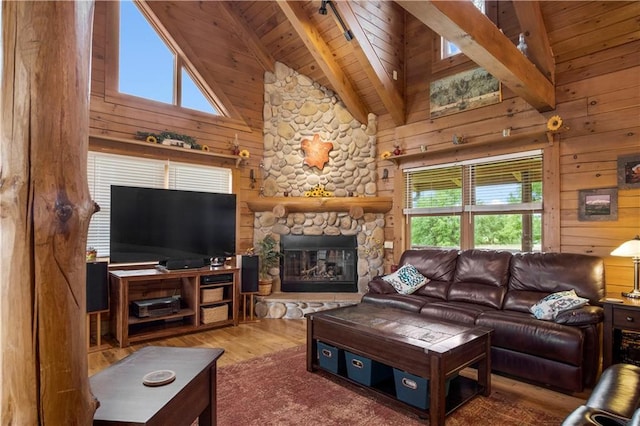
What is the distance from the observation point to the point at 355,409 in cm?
253

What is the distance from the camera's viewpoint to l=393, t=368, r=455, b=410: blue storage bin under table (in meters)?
2.40

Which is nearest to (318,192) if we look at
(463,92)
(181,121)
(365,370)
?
(181,121)

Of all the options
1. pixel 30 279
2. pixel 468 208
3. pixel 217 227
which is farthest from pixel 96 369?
pixel 468 208

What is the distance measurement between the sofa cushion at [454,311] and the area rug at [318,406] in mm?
695

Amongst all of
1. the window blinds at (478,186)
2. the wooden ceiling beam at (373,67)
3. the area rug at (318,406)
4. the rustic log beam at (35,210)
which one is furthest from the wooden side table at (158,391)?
the wooden ceiling beam at (373,67)

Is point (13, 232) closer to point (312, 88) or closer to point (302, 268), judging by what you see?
point (302, 268)

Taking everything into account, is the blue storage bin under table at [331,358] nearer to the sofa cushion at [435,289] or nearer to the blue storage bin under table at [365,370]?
the blue storage bin under table at [365,370]

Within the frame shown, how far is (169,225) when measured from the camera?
4383 mm

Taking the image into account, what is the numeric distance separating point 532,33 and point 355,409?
3872 millimetres

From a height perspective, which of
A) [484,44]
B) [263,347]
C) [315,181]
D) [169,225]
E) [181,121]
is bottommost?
[263,347]

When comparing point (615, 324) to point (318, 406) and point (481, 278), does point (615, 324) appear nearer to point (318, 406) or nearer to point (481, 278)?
point (481, 278)

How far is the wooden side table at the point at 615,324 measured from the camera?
109 inches

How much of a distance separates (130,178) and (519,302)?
4.44 meters

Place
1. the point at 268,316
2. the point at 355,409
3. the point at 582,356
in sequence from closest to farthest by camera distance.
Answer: the point at 355,409
the point at 582,356
the point at 268,316
